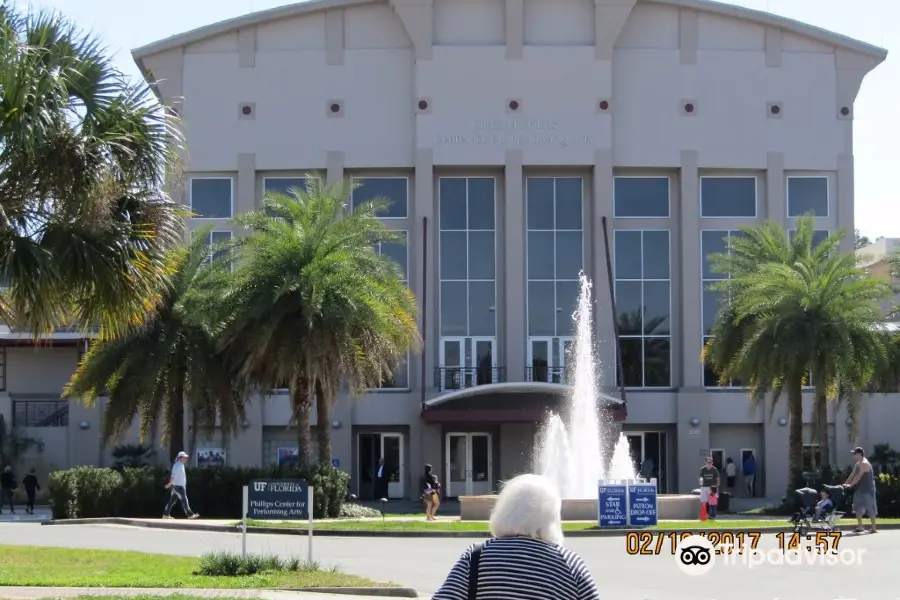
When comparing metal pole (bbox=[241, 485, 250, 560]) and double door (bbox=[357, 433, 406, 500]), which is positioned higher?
metal pole (bbox=[241, 485, 250, 560])

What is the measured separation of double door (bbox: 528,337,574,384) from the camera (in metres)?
49.0

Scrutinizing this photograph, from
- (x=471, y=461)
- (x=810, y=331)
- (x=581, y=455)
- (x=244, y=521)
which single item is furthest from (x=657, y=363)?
(x=244, y=521)

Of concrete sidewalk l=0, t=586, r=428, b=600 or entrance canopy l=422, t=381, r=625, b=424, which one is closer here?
concrete sidewalk l=0, t=586, r=428, b=600

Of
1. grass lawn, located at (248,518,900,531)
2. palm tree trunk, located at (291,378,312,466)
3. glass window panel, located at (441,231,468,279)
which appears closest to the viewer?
grass lawn, located at (248,518,900,531)

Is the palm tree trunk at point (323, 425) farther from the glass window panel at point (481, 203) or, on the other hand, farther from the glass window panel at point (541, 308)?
the glass window panel at point (481, 203)

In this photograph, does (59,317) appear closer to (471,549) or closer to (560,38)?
(471,549)

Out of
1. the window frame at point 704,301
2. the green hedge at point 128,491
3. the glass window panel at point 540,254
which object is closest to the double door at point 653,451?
the window frame at point 704,301

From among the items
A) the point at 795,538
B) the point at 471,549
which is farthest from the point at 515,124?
the point at 471,549

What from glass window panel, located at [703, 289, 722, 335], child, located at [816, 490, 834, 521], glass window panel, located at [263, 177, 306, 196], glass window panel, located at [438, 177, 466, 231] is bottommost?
child, located at [816, 490, 834, 521]

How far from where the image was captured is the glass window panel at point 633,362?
49375 mm

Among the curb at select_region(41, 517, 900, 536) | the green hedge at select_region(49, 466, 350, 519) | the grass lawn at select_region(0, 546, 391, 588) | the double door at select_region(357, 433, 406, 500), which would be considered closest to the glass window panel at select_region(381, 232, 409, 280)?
the double door at select_region(357, 433, 406, 500)

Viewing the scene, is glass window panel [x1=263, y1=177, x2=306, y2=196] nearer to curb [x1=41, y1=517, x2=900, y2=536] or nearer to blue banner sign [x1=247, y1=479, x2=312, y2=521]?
curb [x1=41, y1=517, x2=900, y2=536]

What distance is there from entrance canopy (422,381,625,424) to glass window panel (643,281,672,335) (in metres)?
4.64
